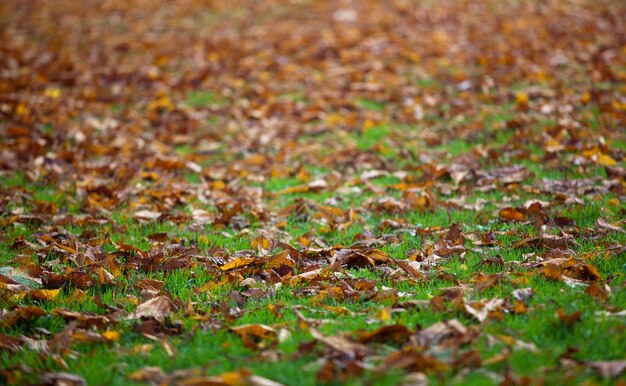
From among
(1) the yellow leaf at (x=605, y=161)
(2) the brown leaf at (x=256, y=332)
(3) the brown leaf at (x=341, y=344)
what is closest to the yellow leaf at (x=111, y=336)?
(2) the brown leaf at (x=256, y=332)

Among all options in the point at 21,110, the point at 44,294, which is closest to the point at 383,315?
the point at 44,294

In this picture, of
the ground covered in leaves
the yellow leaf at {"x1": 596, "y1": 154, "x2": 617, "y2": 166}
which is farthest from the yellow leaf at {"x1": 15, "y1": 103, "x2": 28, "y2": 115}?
the yellow leaf at {"x1": 596, "y1": 154, "x2": 617, "y2": 166}

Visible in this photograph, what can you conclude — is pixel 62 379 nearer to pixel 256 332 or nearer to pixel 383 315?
pixel 256 332

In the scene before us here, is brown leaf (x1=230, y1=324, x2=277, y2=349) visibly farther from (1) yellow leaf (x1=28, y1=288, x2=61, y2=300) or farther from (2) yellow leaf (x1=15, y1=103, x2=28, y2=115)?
(2) yellow leaf (x1=15, y1=103, x2=28, y2=115)

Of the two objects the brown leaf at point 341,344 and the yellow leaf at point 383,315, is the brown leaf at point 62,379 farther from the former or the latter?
the yellow leaf at point 383,315

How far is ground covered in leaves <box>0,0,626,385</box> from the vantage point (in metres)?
3.29

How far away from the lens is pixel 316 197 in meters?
6.52

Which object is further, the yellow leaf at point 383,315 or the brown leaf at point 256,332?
the yellow leaf at point 383,315

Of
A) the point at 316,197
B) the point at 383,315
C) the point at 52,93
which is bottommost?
the point at 316,197

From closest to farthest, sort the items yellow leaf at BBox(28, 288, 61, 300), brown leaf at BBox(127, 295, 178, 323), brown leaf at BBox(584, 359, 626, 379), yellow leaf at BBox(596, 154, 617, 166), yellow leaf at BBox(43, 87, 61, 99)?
1. brown leaf at BBox(584, 359, 626, 379)
2. brown leaf at BBox(127, 295, 178, 323)
3. yellow leaf at BBox(28, 288, 61, 300)
4. yellow leaf at BBox(596, 154, 617, 166)
5. yellow leaf at BBox(43, 87, 61, 99)

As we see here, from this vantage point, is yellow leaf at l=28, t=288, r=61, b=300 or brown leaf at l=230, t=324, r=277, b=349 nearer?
brown leaf at l=230, t=324, r=277, b=349

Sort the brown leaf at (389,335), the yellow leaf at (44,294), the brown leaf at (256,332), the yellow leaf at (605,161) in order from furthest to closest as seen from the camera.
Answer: the yellow leaf at (605,161) → the yellow leaf at (44,294) → the brown leaf at (256,332) → the brown leaf at (389,335)

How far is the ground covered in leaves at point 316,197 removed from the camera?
329 centimetres

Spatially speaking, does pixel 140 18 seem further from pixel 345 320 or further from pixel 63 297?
pixel 345 320
